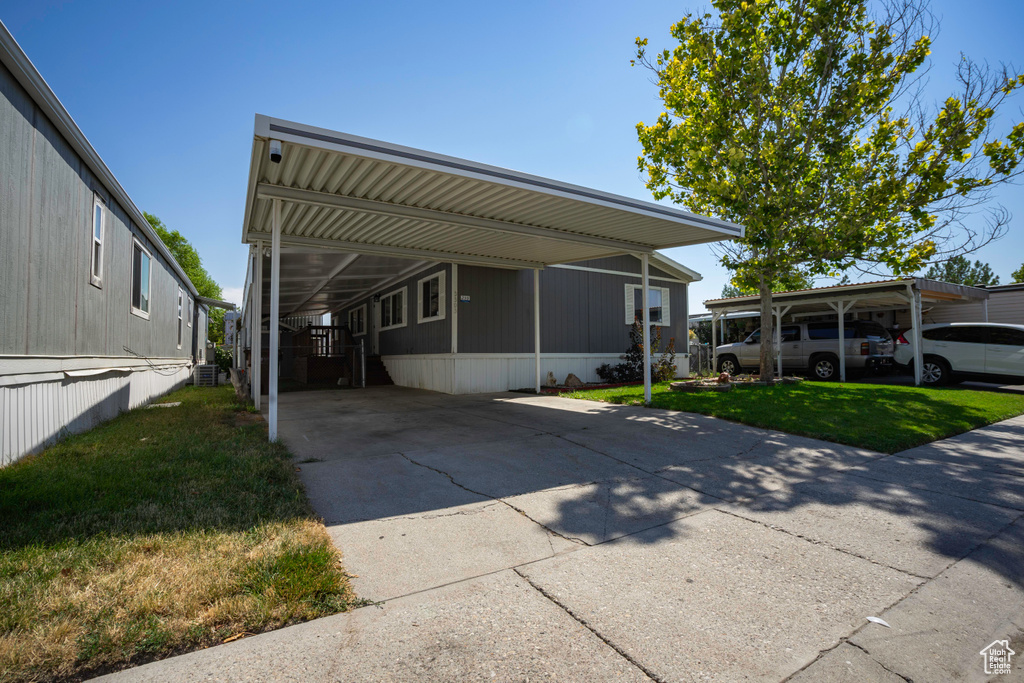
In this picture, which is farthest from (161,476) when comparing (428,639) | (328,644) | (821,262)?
(821,262)

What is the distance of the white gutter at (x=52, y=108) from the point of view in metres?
4.53

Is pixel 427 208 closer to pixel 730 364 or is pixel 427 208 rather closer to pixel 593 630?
pixel 593 630

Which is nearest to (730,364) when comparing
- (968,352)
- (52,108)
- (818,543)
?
(968,352)

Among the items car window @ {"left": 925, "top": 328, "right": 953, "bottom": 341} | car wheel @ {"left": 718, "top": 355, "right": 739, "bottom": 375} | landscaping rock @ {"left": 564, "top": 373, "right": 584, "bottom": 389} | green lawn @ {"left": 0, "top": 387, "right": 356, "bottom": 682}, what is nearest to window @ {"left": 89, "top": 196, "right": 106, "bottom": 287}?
green lawn @ {"left": 0, "top": 387, "right": 356, "bottom": 682}

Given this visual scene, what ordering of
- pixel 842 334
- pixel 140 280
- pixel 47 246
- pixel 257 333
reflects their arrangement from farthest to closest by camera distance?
pixel 842 334 → pixel 140 280 → pixel 257 333 → pixel 47 246

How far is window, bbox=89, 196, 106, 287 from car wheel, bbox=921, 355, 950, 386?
56.2 feet

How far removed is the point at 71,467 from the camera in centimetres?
452

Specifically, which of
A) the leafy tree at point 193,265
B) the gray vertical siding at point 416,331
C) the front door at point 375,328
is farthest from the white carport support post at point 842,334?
the leafy tree at point 193,265

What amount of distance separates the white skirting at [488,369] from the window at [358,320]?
502 centimetres

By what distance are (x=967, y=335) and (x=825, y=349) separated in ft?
10.4

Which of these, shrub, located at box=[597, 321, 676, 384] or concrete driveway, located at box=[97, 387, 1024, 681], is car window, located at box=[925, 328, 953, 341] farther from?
concrete driveway, located at box=[97, 387, 1024, 681]

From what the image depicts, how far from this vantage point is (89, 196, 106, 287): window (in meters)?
7.30

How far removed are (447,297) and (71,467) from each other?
783cm

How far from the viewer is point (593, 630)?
2281 millimetres
